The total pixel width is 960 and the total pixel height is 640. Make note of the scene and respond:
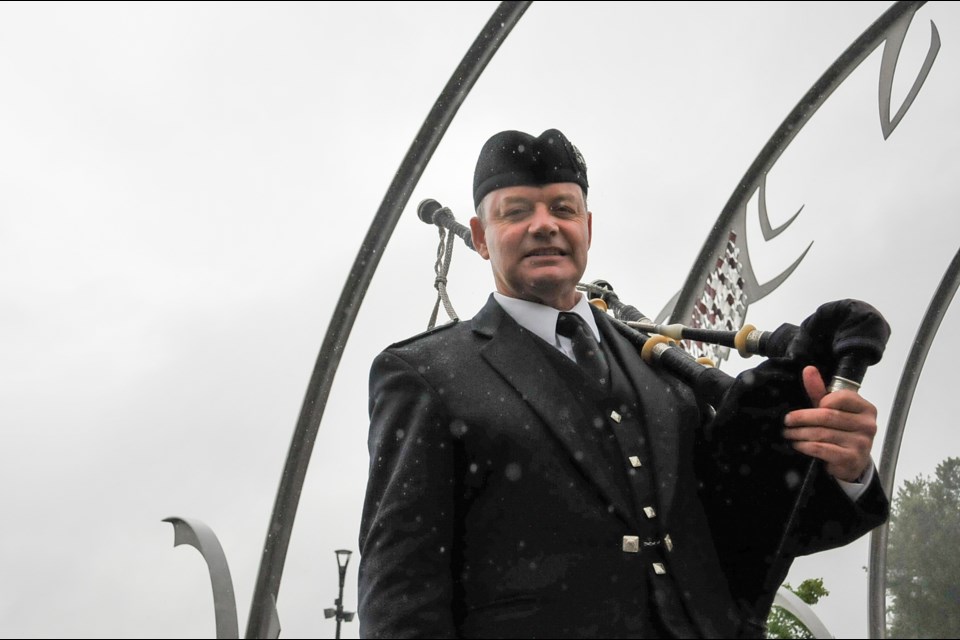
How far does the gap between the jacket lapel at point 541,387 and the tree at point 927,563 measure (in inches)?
213

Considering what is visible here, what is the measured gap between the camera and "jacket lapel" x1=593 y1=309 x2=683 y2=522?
2.29 m

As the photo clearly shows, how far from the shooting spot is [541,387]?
2.38 meters

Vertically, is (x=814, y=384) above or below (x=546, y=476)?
above

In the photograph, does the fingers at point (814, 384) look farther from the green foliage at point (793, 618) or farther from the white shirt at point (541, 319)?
the green foliage at point (793, 618)

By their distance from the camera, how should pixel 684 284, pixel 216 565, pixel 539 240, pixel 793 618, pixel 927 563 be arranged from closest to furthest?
pixel 539 240, pixel 216 565, pixel 684 284, pixel 927 563, pixel 793 618

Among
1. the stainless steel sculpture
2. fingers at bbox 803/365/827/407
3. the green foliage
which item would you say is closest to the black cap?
fingers at bbox 803/365/827/407

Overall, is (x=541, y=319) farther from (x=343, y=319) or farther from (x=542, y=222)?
(x=343, y=319)

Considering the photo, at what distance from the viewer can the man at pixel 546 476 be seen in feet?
6.89

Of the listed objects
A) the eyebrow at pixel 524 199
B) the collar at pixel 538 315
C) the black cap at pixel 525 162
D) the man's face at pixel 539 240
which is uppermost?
the black cap at pixel 525 162

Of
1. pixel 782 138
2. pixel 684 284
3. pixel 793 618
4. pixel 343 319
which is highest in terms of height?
pixel 782 138

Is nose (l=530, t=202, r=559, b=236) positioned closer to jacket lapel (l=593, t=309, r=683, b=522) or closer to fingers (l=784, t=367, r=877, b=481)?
jacket lapel (l=593, t=309, r=683, b=522)

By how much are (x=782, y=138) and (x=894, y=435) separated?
244 centimetres

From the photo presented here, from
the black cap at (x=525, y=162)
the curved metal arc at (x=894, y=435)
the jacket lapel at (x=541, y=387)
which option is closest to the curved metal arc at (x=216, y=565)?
the jacket lapel at (x=541, y=387)

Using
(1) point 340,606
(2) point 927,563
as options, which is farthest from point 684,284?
(1) point 340,606
